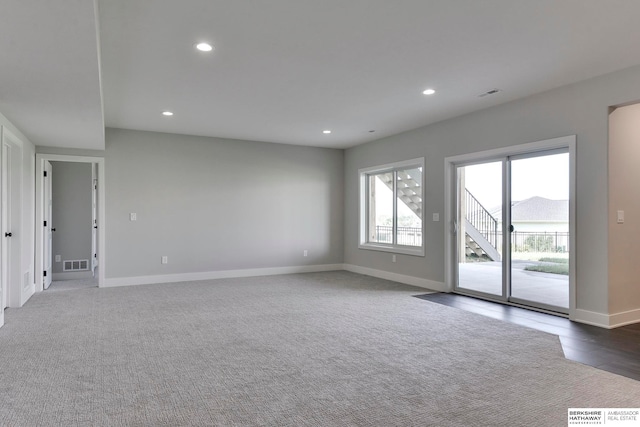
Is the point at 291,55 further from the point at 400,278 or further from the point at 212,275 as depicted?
the point at 212,275

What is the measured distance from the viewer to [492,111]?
5289 mm

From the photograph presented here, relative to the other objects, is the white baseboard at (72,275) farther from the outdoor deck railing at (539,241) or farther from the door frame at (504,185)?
the outdoor deck railing at (539,241)

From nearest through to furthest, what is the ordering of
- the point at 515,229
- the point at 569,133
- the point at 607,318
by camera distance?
1. the point at 607,318
2. the point at 569,133
3. the point at 515,229

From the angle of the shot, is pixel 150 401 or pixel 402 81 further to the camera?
pixel 402 81

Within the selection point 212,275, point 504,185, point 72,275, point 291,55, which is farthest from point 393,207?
point 72,275

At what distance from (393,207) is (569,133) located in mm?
3376

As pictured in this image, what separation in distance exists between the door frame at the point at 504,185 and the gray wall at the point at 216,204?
2.94 m

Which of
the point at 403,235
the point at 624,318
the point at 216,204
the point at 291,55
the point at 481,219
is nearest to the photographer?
the point at 291,55

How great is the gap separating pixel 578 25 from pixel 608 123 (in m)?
1.55

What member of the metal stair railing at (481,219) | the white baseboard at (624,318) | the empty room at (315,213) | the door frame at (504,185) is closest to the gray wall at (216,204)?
the empty room at (315,213)

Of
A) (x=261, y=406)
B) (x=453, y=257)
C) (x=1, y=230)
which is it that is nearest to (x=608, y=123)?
(x=453, y=257)

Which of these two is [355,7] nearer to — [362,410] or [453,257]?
[362,410]

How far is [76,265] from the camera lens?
7.38 metres

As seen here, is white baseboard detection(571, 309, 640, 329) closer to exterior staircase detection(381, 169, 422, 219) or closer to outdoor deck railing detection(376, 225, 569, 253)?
outdoor deck railing detection(376, 225, 569, 253)
